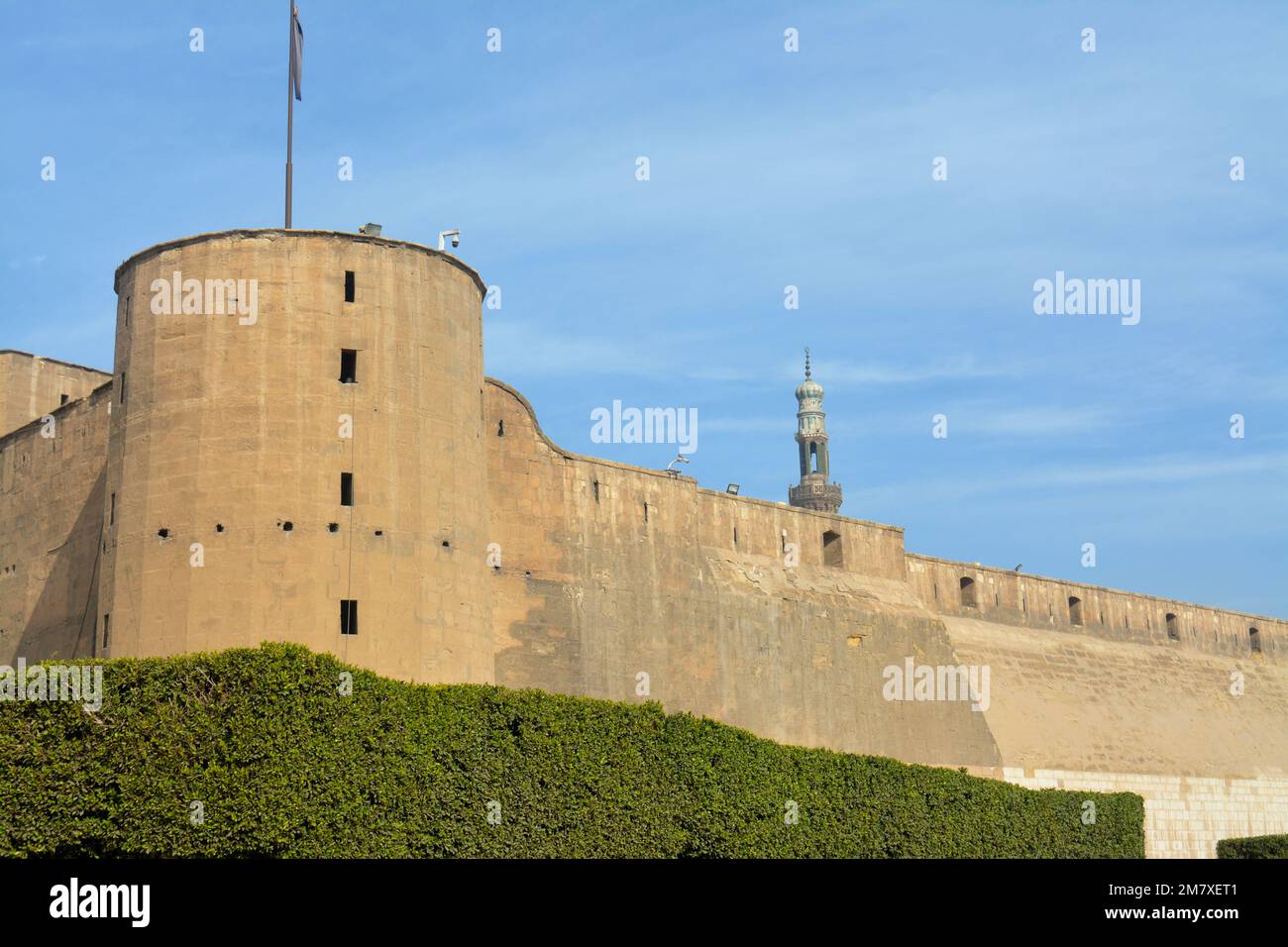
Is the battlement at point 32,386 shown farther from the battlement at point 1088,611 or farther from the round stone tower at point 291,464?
the battlement at point 1088,611

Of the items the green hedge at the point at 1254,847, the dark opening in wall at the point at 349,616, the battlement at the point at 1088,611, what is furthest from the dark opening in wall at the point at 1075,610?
the dark opening in wall at the point at 349,616

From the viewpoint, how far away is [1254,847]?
44.5 metres

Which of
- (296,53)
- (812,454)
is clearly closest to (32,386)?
(296,53)

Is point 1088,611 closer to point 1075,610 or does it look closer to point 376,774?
point 1075,610

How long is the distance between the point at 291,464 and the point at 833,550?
18.7 m

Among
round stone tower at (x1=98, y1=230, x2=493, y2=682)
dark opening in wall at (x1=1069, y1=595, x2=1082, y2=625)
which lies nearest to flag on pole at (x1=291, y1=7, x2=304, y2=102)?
round stone tower at (x1=98, y1=230, x2=493, y2=682)

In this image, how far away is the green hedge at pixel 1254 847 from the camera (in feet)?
141

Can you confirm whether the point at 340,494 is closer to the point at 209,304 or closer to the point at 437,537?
the point at 437,537

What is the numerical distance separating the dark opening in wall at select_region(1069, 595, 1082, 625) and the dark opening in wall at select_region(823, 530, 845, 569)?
10.8 metres

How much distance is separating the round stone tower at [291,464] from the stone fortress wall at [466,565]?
47mm

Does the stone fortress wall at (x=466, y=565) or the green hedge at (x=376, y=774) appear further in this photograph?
the stone fortress wall at (x=466, y=565)

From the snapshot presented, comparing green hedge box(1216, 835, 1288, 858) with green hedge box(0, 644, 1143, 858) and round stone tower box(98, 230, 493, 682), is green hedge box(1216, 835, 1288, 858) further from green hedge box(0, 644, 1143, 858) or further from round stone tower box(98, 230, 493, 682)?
round stone tower box(98, 230, 493, 682)
